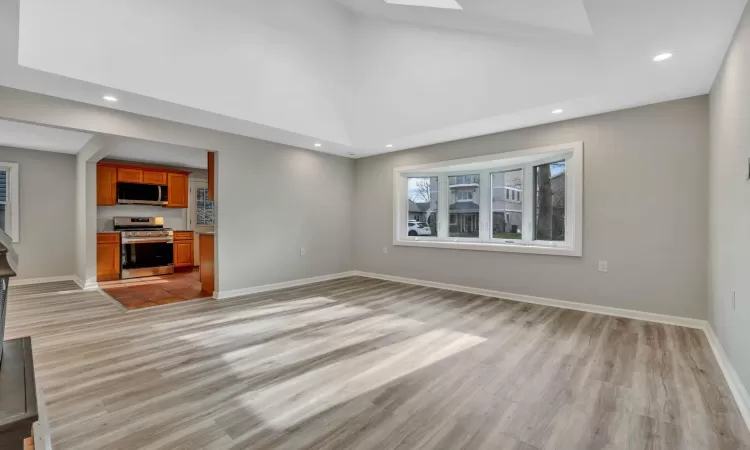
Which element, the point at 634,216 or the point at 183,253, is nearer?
the point at 634,216

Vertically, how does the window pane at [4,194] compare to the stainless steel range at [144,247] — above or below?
above

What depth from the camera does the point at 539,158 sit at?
15.1 ft

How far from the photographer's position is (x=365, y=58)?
4.19 metres

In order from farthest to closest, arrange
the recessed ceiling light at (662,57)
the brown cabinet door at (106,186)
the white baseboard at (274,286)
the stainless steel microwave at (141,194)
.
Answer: the stainless steel microwave at (141,194) < the brown cabinet door at (106,186) < the white baseboard at (274,286) < the recessed ceiling light at (662,57)

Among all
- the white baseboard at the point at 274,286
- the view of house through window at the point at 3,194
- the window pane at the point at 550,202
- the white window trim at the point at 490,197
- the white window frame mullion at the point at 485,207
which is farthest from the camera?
the view of house through window at the point at 3,194

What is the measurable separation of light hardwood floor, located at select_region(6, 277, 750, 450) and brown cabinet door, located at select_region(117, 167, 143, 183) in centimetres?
340

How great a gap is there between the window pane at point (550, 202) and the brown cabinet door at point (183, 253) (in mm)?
7042

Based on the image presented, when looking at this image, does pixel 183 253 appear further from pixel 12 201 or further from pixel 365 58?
pixel 365 58

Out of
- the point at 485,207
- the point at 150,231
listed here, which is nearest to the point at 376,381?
the point at 485,207

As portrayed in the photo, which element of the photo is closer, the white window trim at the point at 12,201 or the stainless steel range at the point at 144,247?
the white window trim at the point at 12,201

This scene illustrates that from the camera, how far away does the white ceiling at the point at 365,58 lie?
243 centimetres

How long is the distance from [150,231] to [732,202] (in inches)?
328

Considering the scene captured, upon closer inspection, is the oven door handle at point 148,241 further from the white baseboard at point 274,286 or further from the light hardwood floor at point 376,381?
the white baseboard at point 274,286

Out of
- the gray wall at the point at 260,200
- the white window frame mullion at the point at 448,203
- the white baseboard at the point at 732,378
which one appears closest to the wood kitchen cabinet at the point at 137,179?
the gray wall at the point at 260,200
